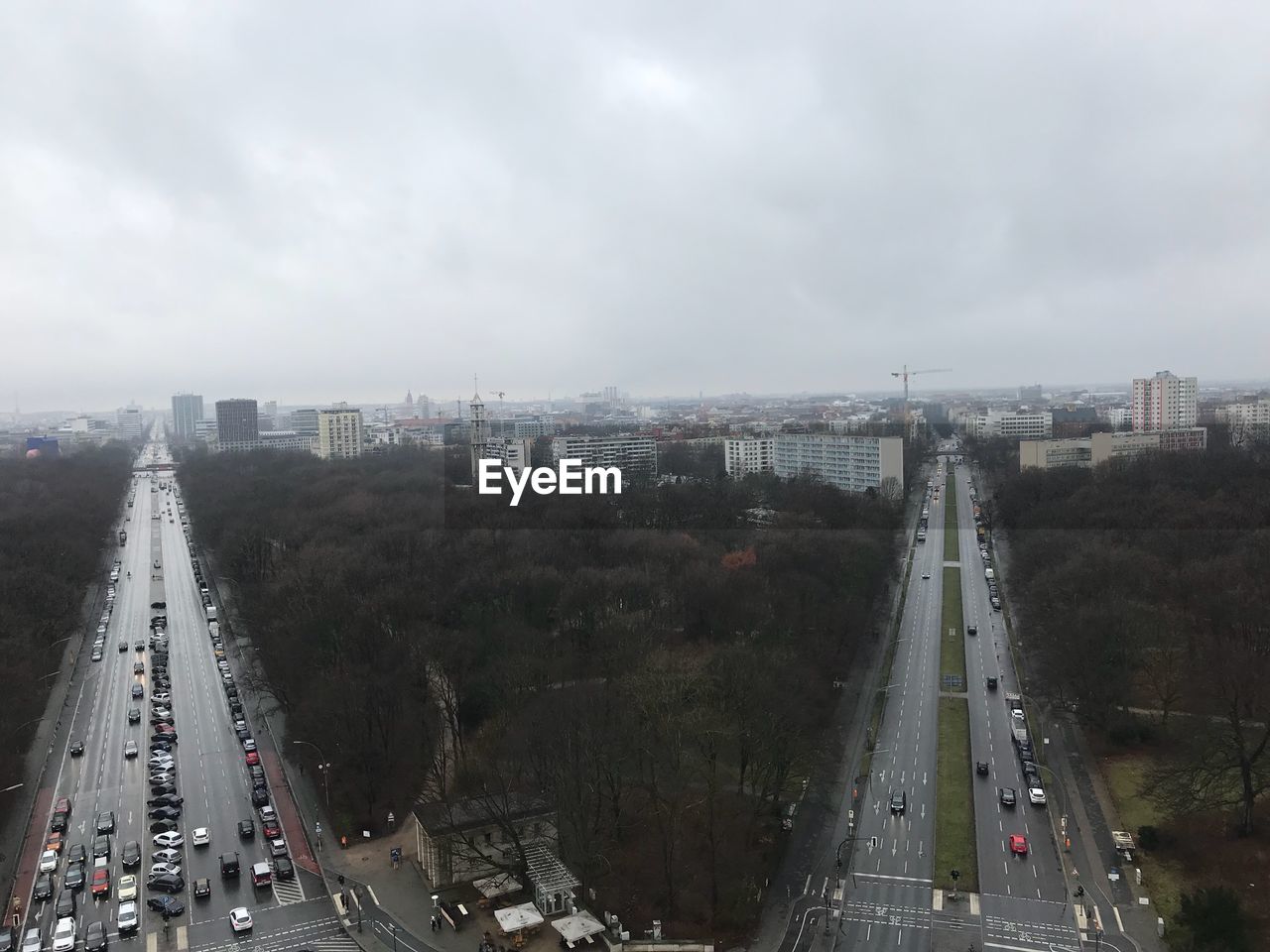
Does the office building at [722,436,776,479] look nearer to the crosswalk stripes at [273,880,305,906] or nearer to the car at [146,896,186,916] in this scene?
the crosswalk stripes at [273,880,305,906]

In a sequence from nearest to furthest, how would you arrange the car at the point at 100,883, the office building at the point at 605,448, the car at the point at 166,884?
the car at the point at 100,883 → the car at the point at 166,884 → the office building at the point at 605,448

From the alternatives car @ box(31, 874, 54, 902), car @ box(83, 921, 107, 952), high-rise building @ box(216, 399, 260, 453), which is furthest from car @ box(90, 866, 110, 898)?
high-rise building @ box(216, 399, 260, 453)

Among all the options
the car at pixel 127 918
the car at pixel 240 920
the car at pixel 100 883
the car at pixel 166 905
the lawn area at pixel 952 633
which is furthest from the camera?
the lawn area at pixel 952 633

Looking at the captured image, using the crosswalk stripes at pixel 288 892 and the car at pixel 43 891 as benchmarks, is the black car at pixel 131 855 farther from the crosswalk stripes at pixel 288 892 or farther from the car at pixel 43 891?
the crosswalk stripes at pixel 288 892

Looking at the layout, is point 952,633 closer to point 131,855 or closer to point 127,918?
point 131,855

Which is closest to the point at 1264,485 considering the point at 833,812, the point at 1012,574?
the point at 1012,574

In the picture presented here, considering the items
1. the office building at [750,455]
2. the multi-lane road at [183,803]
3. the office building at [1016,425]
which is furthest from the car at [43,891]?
the office building at [1016,425]
